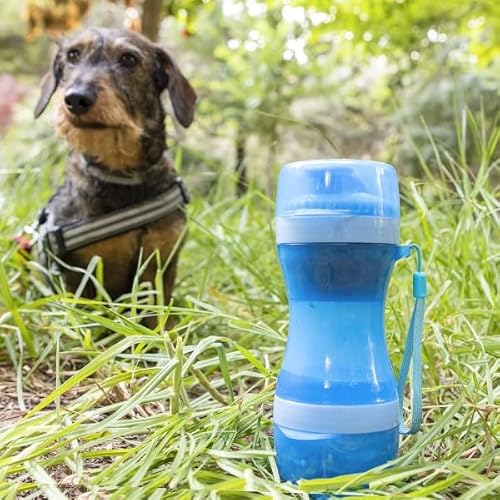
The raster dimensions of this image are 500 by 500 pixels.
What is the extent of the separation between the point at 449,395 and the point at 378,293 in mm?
448

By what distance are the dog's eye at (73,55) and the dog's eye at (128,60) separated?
14 cm

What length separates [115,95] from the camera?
1913 millimetres

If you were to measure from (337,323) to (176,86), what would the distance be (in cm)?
141

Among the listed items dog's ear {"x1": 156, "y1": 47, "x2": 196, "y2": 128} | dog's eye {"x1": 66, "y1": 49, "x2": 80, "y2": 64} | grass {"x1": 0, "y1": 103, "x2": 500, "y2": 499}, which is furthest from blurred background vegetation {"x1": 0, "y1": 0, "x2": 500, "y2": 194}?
grass {"x1": 0, "y1": 103, "x2": 500, "y2": 499}

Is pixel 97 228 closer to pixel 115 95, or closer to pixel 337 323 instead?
pixel 115 95

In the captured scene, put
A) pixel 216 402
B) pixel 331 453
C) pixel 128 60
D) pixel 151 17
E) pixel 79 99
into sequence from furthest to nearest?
pixel 151 17
pixel 128 60
pixel 79 99
pixel 216 402
pixel 331 453

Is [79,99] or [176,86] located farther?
[176,86]

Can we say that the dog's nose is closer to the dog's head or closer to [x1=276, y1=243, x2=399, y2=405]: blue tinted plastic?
the dog's head

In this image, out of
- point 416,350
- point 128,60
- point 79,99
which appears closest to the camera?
point 416,350

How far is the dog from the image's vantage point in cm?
191

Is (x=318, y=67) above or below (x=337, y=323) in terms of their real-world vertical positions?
above

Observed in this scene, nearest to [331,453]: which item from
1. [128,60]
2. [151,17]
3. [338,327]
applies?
[338,327]

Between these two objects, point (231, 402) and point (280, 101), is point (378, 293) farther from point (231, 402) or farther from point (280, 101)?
point (280, 101)

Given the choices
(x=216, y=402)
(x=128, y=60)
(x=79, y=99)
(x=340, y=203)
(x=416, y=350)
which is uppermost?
(x=128, y=60)
